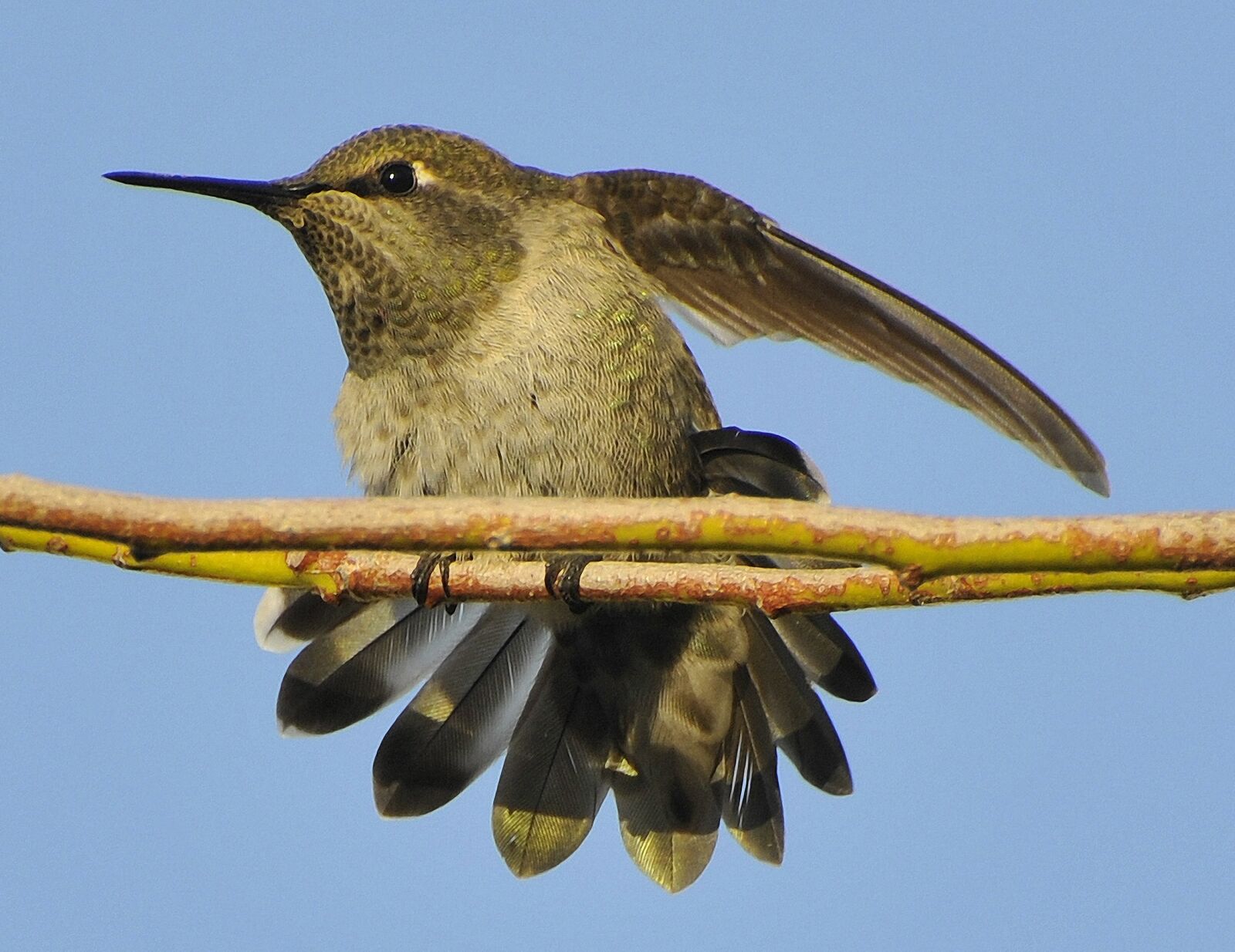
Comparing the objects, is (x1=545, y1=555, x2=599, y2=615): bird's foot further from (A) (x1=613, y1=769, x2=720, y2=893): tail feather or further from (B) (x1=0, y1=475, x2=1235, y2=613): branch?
(A) (x1=613, y1=769, x2=720, y2=893): tail feather

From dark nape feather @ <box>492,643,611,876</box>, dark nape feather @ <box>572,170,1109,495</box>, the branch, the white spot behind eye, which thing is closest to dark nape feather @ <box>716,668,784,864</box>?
dark nape feather @ <box>492,643,611,876</box>

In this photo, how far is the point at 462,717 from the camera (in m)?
5.72

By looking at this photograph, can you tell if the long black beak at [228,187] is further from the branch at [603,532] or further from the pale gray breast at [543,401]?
the branch at [603,532]

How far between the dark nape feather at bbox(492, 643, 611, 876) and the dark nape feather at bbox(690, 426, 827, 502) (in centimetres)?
99

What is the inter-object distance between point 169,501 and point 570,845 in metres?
3.25

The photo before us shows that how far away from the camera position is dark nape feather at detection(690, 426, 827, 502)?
4871 millimetres

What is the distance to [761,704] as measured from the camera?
5.50 meters

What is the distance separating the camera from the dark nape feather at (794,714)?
5312 millimetres

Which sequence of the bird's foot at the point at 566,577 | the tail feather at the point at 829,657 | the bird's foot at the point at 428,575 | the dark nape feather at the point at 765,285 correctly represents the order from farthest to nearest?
the tail feather at the point at 829,657 < the dark nape feather at the point at 765,285 < the bird's foot at the point at 428,575 < the bird's foot at the point at 566,577

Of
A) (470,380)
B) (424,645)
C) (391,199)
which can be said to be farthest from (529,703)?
(391,199)

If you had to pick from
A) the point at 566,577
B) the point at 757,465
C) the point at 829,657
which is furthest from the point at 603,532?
the point at 829,657

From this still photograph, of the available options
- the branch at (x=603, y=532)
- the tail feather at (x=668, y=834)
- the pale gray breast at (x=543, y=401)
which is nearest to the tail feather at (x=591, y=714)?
the tail feather at (x=668, y=834)

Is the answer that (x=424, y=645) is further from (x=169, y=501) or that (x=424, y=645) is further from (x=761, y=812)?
(x=169, y=501)

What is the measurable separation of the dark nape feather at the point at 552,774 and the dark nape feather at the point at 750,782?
459 mm
